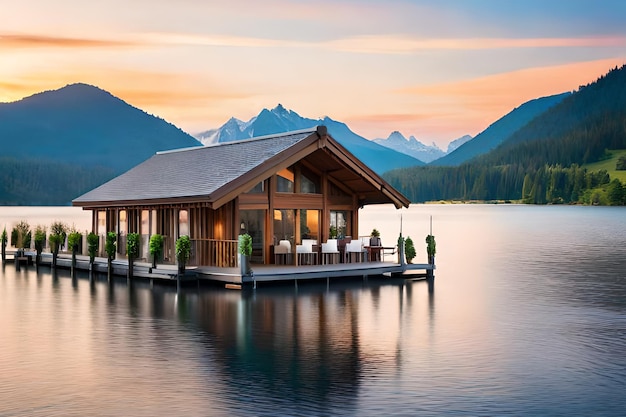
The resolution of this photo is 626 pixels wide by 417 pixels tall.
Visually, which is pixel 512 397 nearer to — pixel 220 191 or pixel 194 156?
pixel 220 191

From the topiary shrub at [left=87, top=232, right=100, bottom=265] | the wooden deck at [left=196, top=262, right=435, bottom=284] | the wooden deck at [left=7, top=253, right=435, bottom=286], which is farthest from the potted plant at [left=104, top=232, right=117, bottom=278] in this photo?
the wooden deck at [left=196, top=262, right=435, bottom=284]

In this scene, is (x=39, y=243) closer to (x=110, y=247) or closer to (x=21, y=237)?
(x=21, y=237)

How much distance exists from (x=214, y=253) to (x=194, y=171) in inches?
189

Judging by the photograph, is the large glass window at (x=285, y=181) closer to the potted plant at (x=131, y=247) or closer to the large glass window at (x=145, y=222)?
the potted plant at (x=131, y=247)

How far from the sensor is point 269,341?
18266 mm

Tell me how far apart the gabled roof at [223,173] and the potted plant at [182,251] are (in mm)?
1507

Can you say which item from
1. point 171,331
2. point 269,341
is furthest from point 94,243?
point 269,341

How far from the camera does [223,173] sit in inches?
1230

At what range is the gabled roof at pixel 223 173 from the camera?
29.5 meters

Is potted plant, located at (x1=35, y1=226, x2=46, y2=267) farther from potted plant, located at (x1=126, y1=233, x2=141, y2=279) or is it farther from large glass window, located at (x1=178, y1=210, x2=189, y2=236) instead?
large glass window, located at (x1=178, y1=210, x2=189, y2=236)

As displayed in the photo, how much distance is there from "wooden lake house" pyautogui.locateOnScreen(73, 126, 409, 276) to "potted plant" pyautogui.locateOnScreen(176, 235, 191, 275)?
4.03 feet

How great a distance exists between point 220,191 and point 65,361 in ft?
42.7

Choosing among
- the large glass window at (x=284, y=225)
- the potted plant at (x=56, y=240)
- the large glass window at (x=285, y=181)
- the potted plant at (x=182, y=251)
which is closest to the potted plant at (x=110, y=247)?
the potted plant at (x=182, y=251)

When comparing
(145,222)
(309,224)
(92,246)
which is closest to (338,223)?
(309,224)
